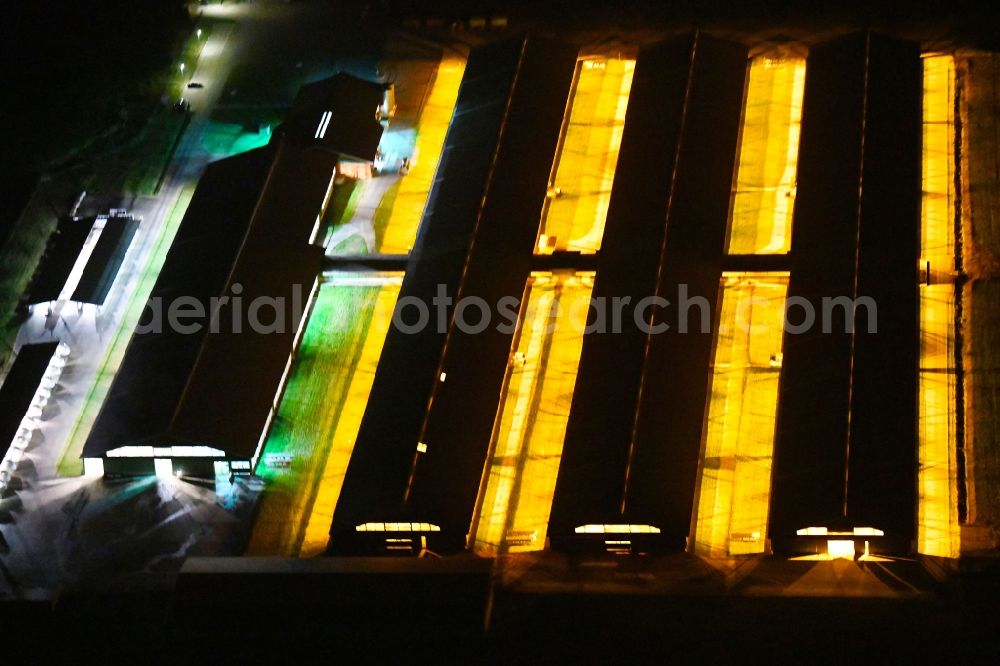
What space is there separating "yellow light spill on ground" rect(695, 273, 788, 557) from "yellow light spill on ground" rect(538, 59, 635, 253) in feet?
13.6

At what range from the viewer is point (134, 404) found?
2881 centimetres

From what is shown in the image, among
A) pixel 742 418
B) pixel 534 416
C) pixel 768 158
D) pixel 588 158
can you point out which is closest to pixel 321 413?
pixel 534 416

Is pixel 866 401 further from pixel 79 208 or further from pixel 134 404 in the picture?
pixel 79 208

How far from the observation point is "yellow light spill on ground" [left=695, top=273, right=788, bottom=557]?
26.0 metres

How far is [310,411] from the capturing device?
29422mm

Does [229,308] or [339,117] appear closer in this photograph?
[229,308]

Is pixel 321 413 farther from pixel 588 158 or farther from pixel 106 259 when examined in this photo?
pixel 588 158

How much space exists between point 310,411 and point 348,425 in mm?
1020

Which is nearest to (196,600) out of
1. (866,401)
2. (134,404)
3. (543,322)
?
(134,404)

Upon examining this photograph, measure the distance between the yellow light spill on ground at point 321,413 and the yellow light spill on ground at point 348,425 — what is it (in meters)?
0.02

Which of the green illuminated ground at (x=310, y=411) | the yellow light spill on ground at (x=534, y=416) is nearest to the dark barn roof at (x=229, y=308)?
the green illuminated ground at (x=310, y=411)

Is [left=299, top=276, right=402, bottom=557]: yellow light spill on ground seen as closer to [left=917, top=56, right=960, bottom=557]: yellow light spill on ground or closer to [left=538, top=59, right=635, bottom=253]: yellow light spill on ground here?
[left=538, top=59, right=635, bottom=253]: yellow light spill on ground

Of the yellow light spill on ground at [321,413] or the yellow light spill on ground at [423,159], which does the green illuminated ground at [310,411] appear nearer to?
the yellow light spill on ground at [321,413]

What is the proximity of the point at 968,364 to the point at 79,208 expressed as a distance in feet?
76.9
